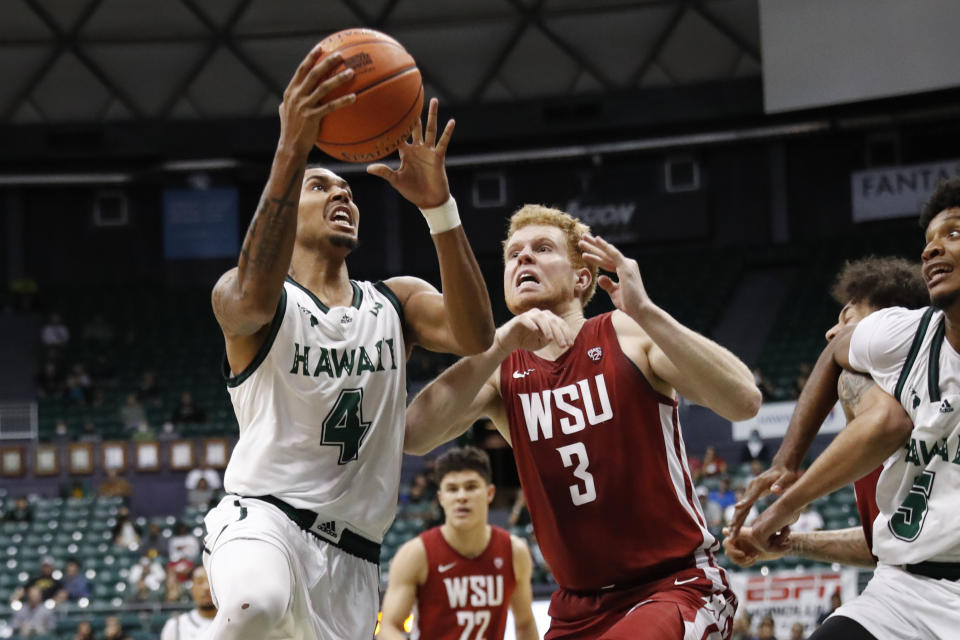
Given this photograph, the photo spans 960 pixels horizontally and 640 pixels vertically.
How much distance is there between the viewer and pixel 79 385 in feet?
76.0

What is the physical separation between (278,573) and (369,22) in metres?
22.5

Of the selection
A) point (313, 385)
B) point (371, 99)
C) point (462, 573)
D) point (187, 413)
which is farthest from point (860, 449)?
point (187, 413)

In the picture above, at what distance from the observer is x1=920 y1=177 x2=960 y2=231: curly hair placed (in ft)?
13.4

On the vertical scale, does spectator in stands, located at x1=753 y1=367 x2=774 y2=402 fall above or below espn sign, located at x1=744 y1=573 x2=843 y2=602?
above

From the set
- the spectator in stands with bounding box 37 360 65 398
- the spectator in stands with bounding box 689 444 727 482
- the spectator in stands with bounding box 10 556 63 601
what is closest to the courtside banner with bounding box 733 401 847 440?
the spectator in stands with bounding box 689 444 727 482

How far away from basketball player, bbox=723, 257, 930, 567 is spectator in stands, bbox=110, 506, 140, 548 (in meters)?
14.2

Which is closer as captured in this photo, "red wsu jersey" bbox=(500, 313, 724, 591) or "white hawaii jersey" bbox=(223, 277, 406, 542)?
"white hawaii jersey" bbox=(223, 277, 406, 542)

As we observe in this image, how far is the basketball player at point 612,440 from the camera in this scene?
4.24 meters

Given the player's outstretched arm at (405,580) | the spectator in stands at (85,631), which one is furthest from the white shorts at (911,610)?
the spectator in stands at (85,631)

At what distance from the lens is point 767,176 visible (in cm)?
2506

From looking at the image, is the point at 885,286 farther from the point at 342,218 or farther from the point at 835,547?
the point at 342,218

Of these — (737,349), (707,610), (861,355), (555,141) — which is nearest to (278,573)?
(707,610)

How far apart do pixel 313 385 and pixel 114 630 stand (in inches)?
372

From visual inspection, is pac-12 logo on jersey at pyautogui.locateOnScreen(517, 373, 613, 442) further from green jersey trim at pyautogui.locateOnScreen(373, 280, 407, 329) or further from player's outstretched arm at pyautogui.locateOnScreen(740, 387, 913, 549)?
player's outstretched arm at pyautogui.locateOnScreen(740, 387, 913, 549)
